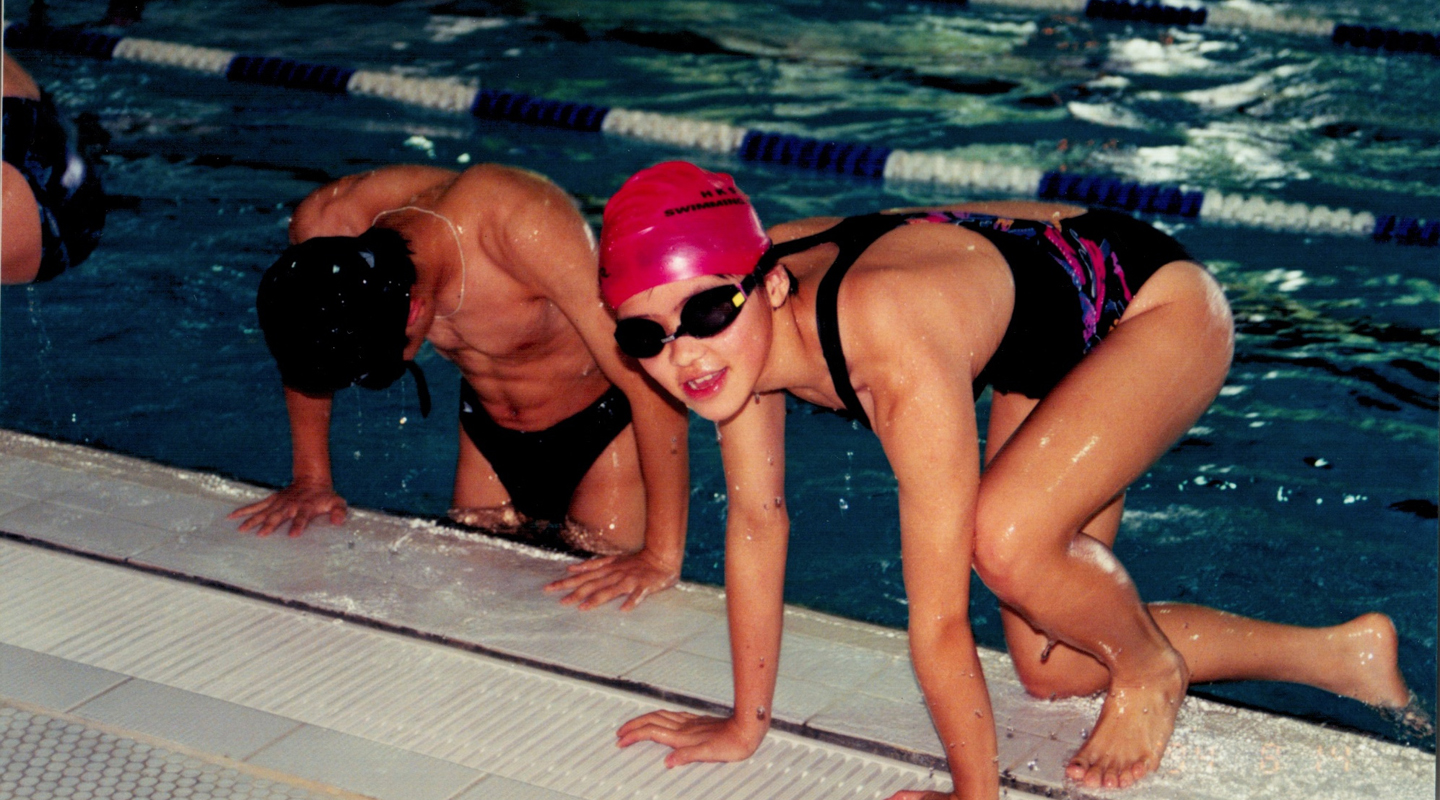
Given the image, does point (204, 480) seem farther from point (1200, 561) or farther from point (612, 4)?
point (612, 4)

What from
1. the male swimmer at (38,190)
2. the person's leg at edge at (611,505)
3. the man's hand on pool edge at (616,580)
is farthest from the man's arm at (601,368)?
the male swimmer at (38,190)

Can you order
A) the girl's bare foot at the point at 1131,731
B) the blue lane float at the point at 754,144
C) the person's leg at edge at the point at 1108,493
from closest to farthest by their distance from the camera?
1. the person's leg at edge at the point at 1108,493
2. the girl's bare foot at the point at 1131,731
3. the blue lane float at the point at 754,144

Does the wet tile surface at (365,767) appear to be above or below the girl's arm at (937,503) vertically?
below

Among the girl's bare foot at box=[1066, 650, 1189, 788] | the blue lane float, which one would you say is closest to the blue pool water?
the blue lane float

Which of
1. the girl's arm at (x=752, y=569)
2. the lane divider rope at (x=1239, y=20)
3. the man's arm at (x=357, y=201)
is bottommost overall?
the girl's arm at (x=752, y=569)

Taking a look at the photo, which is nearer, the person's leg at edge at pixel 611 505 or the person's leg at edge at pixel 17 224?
the person's leg at edge at pixel 17 224

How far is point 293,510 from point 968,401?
1.93 metres

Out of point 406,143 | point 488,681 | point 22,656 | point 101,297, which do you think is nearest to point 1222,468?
point 488,681

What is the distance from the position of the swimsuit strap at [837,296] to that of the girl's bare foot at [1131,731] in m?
0.68

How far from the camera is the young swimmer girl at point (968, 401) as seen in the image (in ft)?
7.31

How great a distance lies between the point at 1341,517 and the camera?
449 cm

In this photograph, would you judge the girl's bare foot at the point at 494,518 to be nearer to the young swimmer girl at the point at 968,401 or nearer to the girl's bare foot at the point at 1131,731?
the young swimmer girl at the point at 968,401

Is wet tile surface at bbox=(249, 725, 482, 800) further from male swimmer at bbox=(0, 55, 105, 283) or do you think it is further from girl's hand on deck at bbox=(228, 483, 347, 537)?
male swimmer at bbox=(0, 55, 105, 283)

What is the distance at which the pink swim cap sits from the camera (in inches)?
88.4
